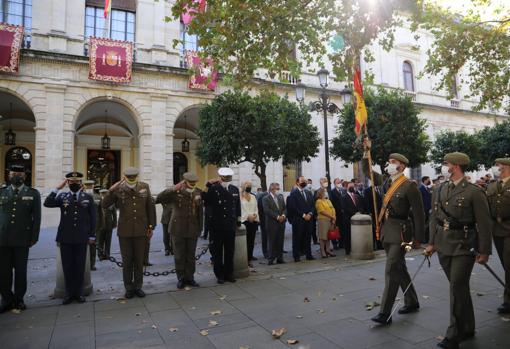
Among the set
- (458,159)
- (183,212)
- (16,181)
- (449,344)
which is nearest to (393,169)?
(458,159)

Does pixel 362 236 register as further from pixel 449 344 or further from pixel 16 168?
pixel 16 168

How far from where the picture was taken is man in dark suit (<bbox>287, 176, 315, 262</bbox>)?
8.94 m

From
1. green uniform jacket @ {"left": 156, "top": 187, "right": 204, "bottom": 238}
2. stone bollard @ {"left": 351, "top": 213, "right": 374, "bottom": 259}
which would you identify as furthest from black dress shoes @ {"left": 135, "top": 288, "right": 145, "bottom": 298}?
stone bollard @ {"left": 351, "top": 213, "right": 374, "bottom": 259}

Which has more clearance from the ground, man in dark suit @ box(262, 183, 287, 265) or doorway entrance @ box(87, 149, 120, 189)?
doorway entrance @ box(87, 149, 120, 189)

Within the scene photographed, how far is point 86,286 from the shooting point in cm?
605

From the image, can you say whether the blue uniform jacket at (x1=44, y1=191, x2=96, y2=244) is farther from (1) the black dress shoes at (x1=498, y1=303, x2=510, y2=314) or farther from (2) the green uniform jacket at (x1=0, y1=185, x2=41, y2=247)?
(1) the black dress shoes at (x1=498, y1=303, x2=510, y2=314)

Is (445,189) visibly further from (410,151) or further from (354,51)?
(410,151)

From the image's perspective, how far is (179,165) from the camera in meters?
24.0

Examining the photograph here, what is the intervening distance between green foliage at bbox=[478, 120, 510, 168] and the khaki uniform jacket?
23.2 meters


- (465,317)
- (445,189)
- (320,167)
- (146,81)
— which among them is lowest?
(465,317)

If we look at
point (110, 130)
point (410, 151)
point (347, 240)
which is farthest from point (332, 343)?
point (110, 130)

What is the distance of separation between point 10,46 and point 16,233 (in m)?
14.1

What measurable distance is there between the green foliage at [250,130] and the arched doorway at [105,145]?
28.2 ft

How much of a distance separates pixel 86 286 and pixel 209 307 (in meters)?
2.29
